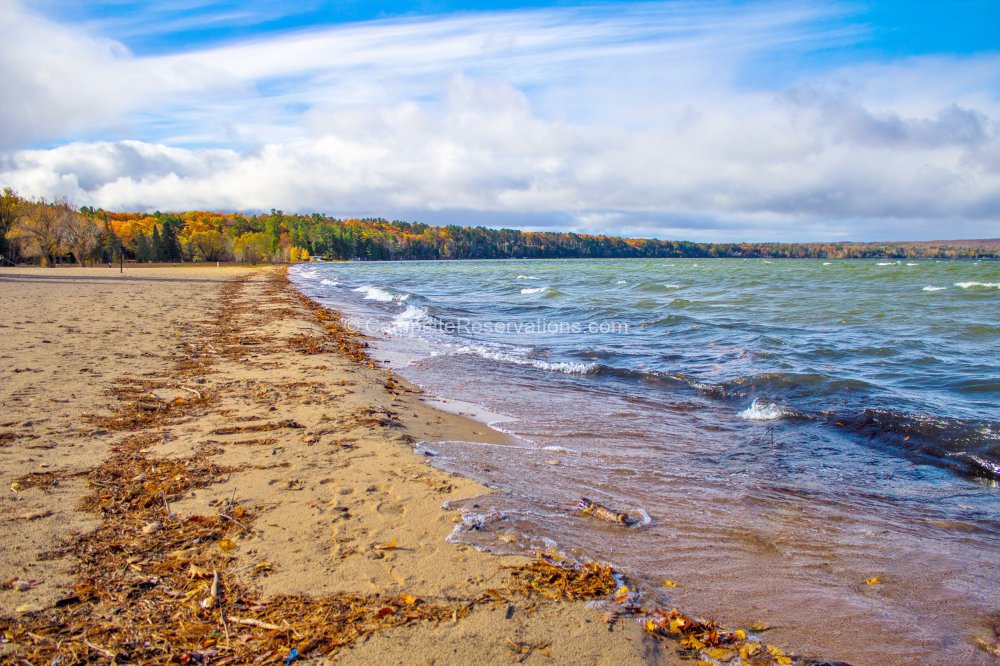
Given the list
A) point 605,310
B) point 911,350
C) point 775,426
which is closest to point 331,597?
point 775,426

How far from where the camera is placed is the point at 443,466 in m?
5.23

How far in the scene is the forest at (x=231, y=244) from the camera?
61188mm

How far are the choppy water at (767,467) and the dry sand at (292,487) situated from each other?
1.72 ft

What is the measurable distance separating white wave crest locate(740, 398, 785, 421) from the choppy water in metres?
0.04

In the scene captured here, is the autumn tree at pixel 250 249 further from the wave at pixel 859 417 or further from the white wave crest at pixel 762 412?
the white wave crest at pixel 762 412

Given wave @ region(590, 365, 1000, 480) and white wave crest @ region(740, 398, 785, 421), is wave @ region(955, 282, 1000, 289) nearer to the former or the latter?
wave @ region(590, 365, 1000, 480)

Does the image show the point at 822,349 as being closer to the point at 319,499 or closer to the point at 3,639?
the point at 319,499

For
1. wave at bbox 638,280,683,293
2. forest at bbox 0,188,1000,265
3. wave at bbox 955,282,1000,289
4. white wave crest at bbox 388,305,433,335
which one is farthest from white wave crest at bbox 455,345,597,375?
forest at bbox 0,188,1000,265

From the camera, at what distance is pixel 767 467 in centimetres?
600

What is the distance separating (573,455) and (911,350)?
36.9ft

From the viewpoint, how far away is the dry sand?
282cm

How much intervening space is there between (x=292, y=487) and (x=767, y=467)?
479cm

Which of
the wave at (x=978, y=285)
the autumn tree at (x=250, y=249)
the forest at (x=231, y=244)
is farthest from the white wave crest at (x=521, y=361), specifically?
the autumn tree at (x=250, y=249)

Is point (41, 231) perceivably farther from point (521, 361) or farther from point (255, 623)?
point (255, 623)
